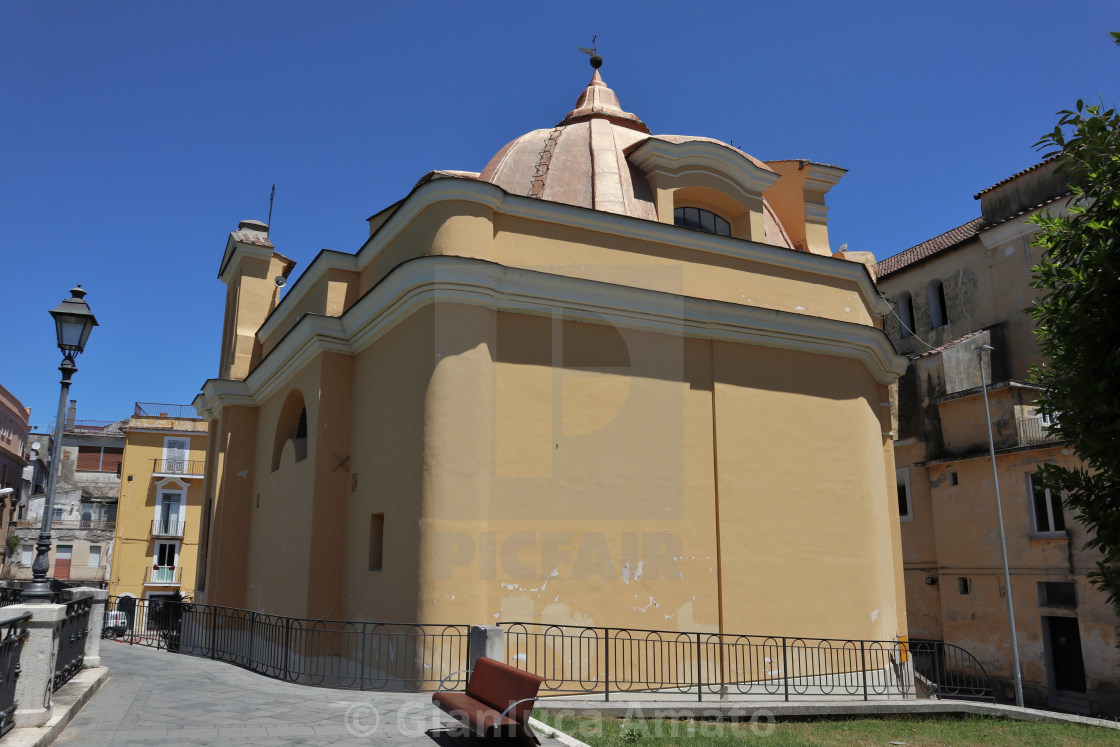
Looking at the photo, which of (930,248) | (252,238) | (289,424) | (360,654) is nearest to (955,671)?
(360,654)

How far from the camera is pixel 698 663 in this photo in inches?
414

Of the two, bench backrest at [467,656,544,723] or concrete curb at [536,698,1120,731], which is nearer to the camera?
bench backrest at [467,656,544,723]

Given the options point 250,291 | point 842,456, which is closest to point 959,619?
point 842,456

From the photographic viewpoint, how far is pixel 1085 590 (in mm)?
21625

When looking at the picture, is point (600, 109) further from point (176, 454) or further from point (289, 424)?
point (176, 454)

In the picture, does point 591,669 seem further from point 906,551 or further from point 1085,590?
point 906,551

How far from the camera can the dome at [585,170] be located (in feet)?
46.6

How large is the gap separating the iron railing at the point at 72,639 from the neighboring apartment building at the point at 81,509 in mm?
31900

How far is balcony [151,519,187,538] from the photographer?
37.0 metres

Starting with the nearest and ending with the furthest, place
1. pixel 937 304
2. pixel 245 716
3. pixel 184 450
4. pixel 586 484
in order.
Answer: pixel 245 716, pixel 586 484, pixel 937 304, pixel 184 450

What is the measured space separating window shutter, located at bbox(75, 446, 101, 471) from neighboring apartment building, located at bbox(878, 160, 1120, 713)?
1680 inches

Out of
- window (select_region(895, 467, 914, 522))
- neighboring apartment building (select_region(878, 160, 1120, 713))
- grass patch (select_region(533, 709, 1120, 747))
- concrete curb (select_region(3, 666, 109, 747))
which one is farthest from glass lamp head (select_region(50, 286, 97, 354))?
window (select_region(895, 467, 914, 522))

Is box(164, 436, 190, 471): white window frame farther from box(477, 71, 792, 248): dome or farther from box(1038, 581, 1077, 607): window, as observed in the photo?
box(1038, 581, 1077, 607): window

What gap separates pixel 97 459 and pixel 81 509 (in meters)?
4.17
